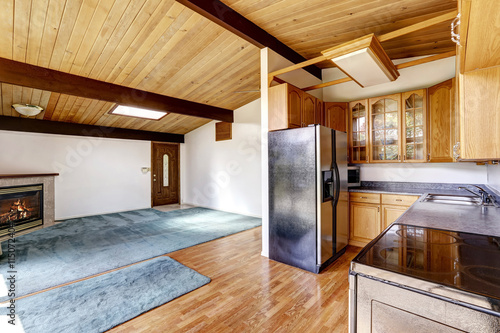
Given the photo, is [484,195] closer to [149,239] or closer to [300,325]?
[300,325]

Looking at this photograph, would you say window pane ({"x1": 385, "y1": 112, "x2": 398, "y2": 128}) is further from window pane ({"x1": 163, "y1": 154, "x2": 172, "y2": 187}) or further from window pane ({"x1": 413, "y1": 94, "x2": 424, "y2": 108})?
window pane ({"x1": 163, "y1": 154, "x2": 172, "y2": 187})

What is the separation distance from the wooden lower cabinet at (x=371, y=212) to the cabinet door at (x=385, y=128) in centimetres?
62

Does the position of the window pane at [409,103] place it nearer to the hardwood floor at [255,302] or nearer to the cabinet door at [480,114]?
the hardwood floor at [255,302]

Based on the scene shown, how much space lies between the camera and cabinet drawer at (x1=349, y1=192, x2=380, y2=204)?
3.34 meters

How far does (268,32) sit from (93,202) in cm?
616

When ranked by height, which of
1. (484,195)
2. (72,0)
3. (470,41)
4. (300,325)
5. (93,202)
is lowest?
(300,325)

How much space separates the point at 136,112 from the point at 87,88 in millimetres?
2066

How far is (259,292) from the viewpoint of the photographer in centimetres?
239

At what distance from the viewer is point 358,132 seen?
3.82m

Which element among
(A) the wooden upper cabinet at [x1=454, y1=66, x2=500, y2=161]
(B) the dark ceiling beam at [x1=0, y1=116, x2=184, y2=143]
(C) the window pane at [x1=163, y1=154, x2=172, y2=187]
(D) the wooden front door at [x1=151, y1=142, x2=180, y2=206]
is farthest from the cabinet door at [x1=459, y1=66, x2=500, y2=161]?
(C) the window pane at [x1=163, y1=154, x2=172, y2=187]

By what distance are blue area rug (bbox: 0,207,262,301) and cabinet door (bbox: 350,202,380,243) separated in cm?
217

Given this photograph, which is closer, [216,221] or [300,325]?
A: [300,325]

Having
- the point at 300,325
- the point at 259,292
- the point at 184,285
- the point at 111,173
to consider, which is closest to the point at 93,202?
the point at 111,173

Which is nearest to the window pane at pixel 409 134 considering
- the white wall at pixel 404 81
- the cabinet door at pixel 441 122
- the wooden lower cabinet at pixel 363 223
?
the cabinet door at pixel 441 122
